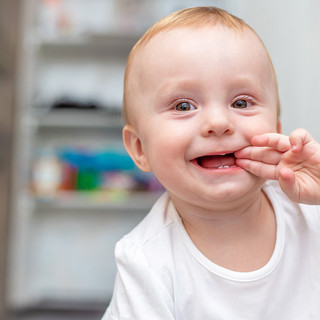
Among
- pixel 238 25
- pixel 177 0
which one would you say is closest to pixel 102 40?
pixel 177 0

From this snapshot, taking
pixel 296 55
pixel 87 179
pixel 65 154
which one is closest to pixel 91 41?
pixel 65 154

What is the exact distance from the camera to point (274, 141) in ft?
2.23

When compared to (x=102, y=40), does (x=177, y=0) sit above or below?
above

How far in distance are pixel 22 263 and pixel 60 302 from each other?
0.34 meters

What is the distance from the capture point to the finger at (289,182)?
64 cm

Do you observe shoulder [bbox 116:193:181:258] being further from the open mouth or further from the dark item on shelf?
the dark item on shelf

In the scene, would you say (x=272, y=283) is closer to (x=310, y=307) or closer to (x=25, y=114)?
(x=310, y=307)

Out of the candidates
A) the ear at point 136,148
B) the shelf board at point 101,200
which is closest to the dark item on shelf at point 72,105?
the shelf board at point 101,200

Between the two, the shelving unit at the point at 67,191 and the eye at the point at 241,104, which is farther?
the shelving unit at the point at 67,191

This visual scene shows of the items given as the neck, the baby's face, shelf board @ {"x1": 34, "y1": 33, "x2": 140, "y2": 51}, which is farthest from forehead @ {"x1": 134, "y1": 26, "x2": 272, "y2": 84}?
shelf board @ {"x1": 34, "y1": 33, "x2": 140, "y2": 51}

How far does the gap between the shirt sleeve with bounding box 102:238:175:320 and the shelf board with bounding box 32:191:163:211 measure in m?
1.71

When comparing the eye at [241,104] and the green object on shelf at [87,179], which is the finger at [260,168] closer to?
the eye at [241,104]

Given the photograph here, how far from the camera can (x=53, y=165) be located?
2465mm

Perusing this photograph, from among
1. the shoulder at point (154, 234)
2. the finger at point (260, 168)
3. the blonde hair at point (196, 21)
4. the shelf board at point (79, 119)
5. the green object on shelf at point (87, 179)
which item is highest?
the blonde hair at point (196, 21)
